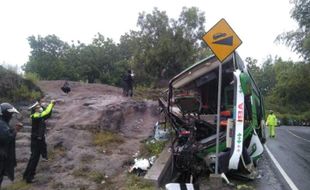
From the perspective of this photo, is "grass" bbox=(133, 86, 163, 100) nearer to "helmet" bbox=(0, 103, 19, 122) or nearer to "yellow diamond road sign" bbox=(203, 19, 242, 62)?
"yellow diamond road sign" bbox=(203, 19, 242, 62)

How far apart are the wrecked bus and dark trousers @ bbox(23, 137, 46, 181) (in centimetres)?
317

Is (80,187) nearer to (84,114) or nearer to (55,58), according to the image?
(84,114)

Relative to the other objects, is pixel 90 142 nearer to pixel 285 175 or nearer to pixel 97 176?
pixel 97 176

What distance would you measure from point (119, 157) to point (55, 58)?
43.0m

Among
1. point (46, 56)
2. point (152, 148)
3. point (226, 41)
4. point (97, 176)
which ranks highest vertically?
point (46, 56)

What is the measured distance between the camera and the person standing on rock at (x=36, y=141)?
10172mm

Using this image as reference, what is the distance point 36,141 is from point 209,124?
4370 mm

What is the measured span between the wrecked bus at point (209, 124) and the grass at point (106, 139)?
2238 mm

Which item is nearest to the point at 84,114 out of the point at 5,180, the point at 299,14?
the point at 5,180

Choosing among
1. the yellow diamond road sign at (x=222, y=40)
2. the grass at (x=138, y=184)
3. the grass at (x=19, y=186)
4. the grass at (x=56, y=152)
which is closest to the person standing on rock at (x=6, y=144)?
the grass at (x=19, y=186)

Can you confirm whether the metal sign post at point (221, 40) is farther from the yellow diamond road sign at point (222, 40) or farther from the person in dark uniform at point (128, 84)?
the person in dark uniform at point (128, 84)

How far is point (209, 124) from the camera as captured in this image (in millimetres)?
11438

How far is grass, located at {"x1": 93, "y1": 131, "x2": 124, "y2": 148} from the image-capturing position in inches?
519

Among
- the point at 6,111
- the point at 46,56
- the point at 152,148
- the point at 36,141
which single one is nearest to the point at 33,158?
the point at 36,141
